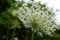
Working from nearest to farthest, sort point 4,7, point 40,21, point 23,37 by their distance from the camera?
point 40,21 → point 23,37 → point 4,7

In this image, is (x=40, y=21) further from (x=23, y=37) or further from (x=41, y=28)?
(x=23, y=37)

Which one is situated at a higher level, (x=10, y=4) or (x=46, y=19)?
(x=46, y=19)

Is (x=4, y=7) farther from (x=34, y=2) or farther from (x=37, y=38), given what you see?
(x=34, y=2)

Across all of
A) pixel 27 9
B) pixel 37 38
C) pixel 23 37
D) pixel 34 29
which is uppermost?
pixel 27 9

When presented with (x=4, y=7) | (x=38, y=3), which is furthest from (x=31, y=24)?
(x=4, y=7)

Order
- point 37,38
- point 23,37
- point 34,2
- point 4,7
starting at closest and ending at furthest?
1. point 34,2
2. point 37,38
3. point 23,37
4. point 4,7

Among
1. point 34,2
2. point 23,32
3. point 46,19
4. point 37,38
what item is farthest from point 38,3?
point 23,32

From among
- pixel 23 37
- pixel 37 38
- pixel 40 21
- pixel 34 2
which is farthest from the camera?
pixel 23 37

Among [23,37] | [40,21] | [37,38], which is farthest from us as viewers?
[23,37]

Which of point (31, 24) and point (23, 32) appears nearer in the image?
point (31, 24)

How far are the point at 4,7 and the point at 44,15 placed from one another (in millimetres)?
6461

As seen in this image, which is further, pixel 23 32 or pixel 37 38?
pixel 23 32

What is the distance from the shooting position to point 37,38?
5602 mm

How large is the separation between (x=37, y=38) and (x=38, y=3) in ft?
7.22
